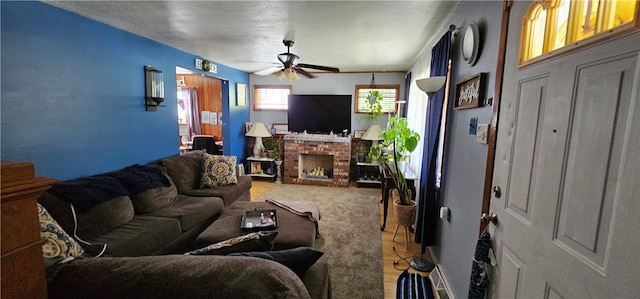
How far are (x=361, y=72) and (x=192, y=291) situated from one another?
16.6 ft

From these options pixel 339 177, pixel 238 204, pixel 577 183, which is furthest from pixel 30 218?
pixel 339 177

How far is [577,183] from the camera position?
2.76ft

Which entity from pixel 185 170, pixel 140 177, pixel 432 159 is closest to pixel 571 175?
pixel 432 159

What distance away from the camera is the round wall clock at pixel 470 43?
1.67m

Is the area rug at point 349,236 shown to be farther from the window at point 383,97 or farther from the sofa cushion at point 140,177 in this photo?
the sofa cushion at point 140,177

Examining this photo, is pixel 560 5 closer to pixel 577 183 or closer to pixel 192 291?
pixel 577 183

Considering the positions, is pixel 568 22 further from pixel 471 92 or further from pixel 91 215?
pixel 91 215

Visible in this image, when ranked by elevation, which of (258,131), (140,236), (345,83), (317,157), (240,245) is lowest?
(140,236)

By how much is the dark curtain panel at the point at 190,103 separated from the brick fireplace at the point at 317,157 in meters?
2.74

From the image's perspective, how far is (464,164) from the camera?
6.04 ft

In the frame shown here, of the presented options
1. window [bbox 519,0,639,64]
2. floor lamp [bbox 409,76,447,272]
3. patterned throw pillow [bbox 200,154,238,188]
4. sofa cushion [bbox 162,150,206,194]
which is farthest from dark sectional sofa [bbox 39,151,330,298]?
floor lamp [bbox 409,76,447,272]

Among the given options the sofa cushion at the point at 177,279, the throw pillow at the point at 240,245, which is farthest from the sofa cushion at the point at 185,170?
the sofa cushion at the point at 177,279

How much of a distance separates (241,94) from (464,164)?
4.59 meters

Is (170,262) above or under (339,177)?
above
